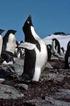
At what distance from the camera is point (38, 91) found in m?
11.0

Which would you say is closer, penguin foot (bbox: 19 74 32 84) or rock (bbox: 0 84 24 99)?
rock (bbox: 0 84 24 99)

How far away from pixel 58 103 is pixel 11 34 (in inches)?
566

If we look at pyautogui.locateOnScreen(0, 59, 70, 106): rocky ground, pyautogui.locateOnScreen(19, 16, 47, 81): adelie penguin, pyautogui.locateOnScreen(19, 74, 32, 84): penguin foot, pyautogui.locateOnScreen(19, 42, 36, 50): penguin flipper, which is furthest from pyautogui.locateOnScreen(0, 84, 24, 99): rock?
pyautogui.locateOnScreen(19, 16, 47, 81): adelie penguin

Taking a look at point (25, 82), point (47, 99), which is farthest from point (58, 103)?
point (25, 82)

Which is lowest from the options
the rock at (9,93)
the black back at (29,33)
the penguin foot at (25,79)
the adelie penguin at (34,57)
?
the rock at (9,93)

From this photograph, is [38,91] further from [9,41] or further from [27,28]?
[9,41]

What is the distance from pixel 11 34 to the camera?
2273 cm

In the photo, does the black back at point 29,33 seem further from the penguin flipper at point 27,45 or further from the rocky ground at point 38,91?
the rocky ground at point 38,91

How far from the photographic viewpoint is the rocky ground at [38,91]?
8.81m

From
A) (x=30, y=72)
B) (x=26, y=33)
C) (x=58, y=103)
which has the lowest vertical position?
(x=58, y=103)

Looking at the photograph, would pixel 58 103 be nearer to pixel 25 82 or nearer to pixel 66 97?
pixel 66 97

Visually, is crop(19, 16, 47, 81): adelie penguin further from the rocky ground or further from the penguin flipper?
the rocky ground

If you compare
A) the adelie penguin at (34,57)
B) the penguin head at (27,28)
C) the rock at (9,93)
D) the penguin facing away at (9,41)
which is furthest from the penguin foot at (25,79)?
the penguin facing away at (9,41)

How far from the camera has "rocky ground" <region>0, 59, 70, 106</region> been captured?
8.81 metres
